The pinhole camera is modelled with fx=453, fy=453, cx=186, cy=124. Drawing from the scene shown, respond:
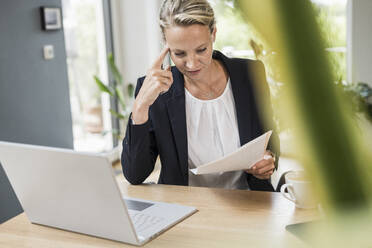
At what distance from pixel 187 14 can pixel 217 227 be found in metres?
0.72

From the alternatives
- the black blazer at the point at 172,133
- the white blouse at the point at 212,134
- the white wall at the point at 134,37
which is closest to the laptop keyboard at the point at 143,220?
the black blazer at the point at 172,133

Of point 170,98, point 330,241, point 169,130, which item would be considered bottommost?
point 169,130

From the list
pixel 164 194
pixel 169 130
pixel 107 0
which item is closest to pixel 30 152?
pixel 164 194

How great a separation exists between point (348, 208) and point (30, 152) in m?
0.85

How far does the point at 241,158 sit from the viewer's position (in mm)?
1216

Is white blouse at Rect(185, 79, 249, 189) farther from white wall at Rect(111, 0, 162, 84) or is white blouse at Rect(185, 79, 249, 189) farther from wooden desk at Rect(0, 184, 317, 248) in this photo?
white wall at Rect(111, 0, 162, 84)

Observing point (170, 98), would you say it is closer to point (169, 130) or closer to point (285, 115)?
point (169, 130)

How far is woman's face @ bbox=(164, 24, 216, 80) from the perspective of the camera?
1451 mm

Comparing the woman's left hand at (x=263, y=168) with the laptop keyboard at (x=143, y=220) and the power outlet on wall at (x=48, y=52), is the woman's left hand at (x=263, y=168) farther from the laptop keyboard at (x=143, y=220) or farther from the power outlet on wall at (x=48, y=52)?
the power outlet on wall at (x=48, y=52)

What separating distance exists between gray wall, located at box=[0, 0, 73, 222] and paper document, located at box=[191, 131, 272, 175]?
2.08 metres

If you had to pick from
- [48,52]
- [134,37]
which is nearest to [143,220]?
[48,52]

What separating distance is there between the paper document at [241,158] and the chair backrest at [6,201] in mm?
2069

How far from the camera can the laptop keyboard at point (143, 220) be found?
3.55ft

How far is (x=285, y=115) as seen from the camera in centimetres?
12
